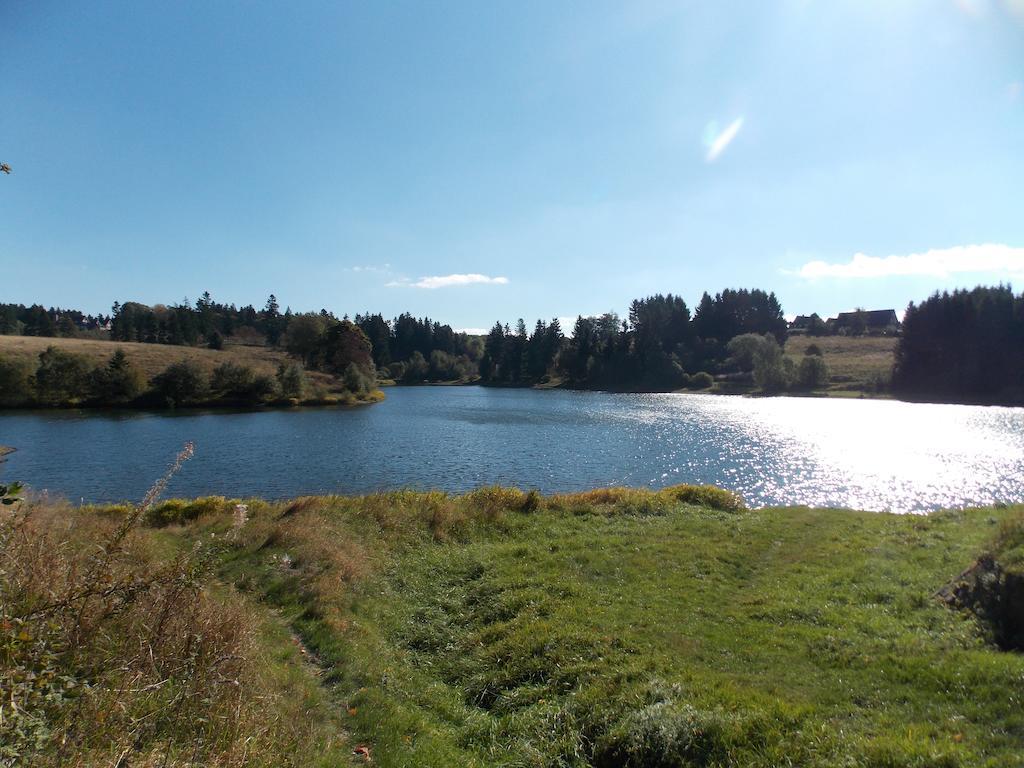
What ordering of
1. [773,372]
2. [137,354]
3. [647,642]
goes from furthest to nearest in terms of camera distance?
[773,372], [137,354], [647,642]

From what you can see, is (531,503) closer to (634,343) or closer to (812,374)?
(812,374)

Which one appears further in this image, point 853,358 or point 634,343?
point 634,343

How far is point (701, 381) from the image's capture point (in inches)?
4210

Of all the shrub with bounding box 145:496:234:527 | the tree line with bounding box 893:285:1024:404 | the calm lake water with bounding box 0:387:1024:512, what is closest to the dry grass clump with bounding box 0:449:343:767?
the shrub with bounding box 145:496:234:527

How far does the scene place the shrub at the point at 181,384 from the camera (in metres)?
70.6

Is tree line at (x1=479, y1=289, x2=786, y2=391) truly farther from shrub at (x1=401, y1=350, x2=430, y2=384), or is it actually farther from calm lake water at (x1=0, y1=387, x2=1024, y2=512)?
calm lake water at (x1=0, y1=387, x2=1024, y2=512)

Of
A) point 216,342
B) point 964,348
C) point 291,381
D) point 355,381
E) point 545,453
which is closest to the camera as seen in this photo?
point 545,453

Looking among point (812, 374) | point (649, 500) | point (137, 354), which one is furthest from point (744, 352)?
point (137, 354)

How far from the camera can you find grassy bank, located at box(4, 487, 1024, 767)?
5566 mm

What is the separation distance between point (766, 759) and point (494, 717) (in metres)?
3.32

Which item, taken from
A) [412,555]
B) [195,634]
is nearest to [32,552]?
[195,634]

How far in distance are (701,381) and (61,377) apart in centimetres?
9929

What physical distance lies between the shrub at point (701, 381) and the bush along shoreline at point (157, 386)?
6068cm

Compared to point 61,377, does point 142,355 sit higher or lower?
higher
